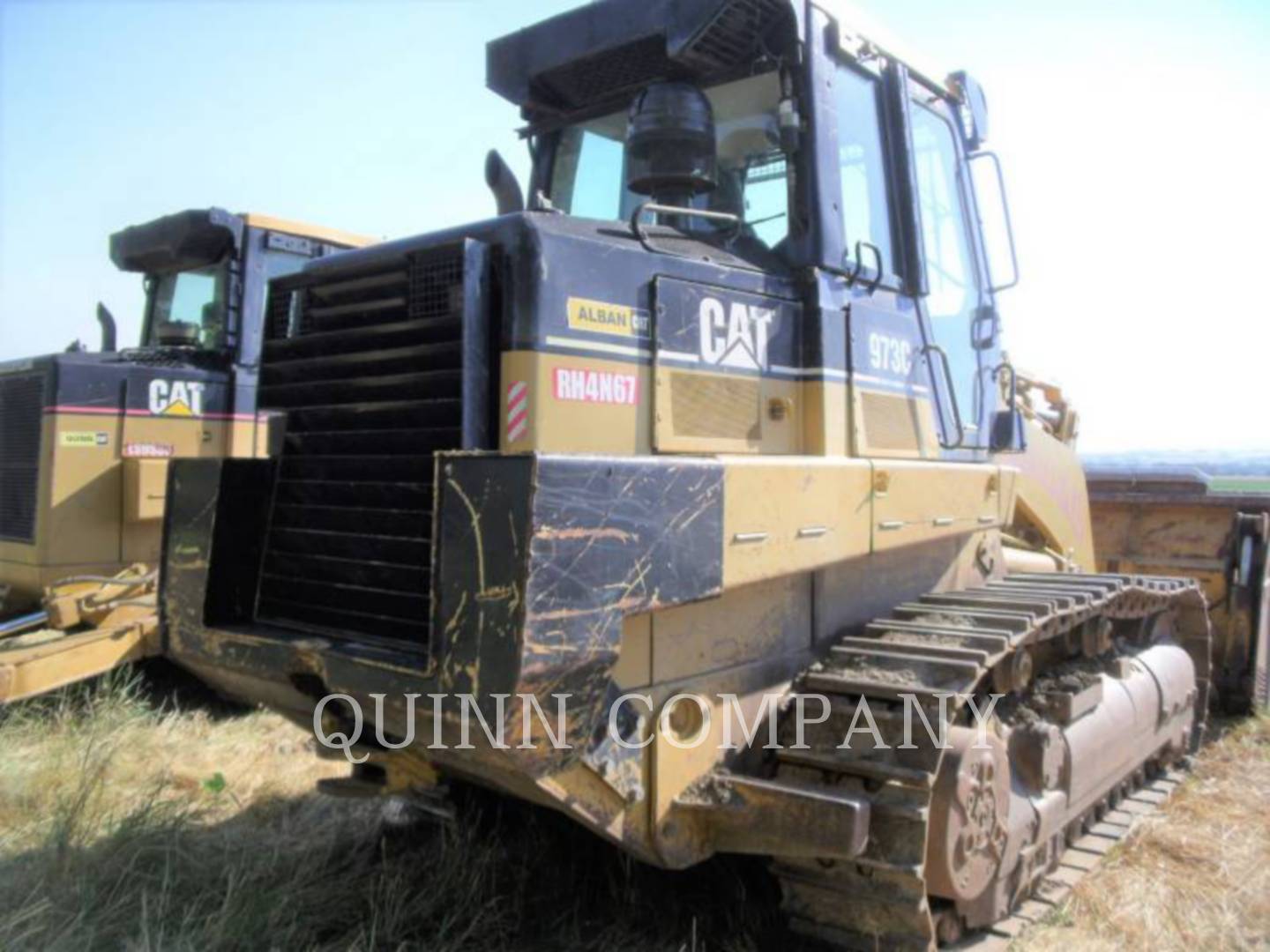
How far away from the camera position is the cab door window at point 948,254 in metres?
4.61

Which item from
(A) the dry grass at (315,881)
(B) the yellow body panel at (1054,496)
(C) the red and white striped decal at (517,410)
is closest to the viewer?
(C) the red and white striped decal at (517,410)

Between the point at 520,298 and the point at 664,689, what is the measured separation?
1.18 metres

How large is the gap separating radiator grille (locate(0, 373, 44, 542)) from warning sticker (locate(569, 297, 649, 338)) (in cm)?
522

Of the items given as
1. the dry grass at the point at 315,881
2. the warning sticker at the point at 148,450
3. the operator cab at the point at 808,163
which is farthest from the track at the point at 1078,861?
the warning sticker at the point at 148,450

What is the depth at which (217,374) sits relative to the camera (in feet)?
24.7

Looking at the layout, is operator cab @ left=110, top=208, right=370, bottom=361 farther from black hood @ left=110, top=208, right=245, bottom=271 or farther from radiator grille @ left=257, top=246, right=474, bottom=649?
radiator grille @ left=257, top=246, right=474, bottom=649

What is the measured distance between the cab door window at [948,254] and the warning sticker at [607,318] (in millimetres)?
1693

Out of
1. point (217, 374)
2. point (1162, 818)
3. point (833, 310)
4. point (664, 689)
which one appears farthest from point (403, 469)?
point (217, 374)

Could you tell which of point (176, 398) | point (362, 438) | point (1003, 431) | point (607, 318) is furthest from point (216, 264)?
point (607, 318)

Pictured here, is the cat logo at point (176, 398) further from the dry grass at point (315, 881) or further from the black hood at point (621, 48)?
the black hood at point (621, 48)

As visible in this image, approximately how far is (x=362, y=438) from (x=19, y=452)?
493cm

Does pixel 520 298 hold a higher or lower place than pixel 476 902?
higher

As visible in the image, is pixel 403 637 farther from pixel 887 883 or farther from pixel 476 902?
pixel 887 883

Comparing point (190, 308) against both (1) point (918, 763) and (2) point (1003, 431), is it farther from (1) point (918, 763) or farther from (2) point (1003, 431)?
(1) point (918, 763)
